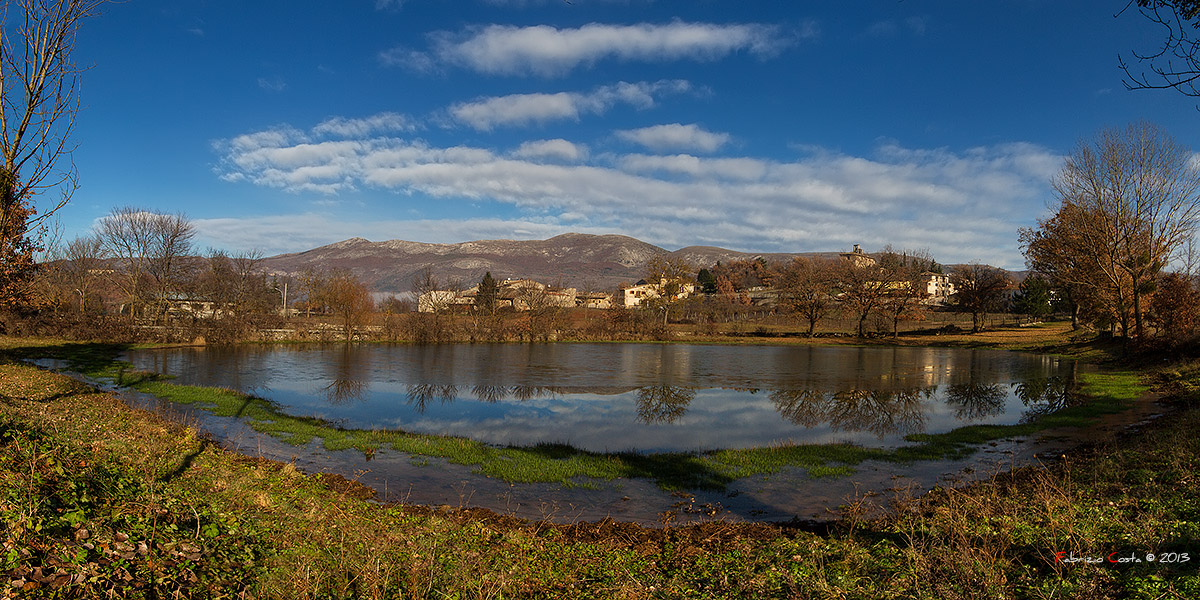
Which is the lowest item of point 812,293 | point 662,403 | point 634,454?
point 662,403

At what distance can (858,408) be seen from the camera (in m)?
20.4

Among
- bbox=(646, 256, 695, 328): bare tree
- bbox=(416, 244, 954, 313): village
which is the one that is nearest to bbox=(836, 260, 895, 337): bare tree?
bbox=(416, 244, 954, 313): village

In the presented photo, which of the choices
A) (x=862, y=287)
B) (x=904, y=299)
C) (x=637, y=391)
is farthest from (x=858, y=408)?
(x=904, y=299)

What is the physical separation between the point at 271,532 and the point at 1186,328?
1582 inches

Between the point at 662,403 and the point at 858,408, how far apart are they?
22.9 ft

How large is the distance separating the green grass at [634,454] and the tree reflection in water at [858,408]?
1.85 metres

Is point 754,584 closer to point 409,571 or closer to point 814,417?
point 409,571

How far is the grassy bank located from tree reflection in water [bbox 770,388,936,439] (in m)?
8.40

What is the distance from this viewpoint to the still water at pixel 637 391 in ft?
55.0

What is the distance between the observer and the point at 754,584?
5.71 meters

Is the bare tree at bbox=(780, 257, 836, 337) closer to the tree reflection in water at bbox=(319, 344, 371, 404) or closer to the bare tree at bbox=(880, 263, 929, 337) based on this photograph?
the bare tree at bbox=(880, 263, 929, 337)

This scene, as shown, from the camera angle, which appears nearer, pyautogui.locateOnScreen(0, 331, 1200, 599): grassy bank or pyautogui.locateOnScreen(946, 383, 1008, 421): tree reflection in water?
pyautogui.locateOnScreen(0, 331, 1200, 599): grassy bank

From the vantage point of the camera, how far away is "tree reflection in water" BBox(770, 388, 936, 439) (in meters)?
17.5

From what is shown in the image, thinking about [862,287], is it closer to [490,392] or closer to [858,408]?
[858,408]
